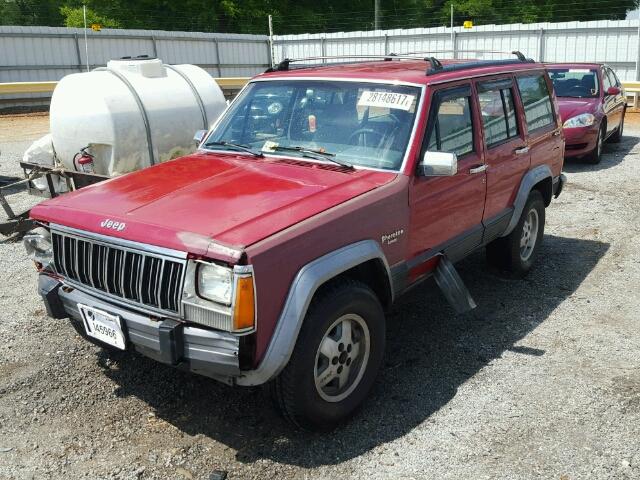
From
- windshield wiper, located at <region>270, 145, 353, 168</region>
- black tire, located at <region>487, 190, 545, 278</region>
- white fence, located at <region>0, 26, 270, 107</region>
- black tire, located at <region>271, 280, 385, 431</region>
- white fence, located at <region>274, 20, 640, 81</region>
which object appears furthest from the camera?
white fence, located at <region>0, 26, 270, 107</region>

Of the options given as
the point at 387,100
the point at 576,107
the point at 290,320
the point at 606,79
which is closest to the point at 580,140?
the point at 576,107

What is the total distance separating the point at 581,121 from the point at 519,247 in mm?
6097

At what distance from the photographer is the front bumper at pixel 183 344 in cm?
308

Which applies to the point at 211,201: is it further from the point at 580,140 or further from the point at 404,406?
the point at 580,140

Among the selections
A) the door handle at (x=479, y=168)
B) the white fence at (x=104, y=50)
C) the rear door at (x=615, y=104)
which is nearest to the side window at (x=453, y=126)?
the door handle at (x=479, y=168)

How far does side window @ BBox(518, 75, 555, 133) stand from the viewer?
5660 mm

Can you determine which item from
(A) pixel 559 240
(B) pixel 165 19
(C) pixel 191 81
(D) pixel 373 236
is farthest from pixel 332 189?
(B) pixel 165 19

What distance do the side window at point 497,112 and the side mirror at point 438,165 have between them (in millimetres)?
1110

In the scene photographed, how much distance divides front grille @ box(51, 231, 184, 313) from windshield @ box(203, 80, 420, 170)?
143 cm

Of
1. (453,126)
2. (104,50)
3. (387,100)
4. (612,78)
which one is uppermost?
(104,50)

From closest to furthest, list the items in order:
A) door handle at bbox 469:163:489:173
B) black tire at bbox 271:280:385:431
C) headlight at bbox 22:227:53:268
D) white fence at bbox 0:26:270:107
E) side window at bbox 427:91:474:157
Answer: black tire at bbox 271:280:385:431 → headlight at bbox 22:227:53:268 → side window at bbox 427:91:474:157 → door handle at bbox 469:163:489:173 → white fence at bbox 0:26:270:107

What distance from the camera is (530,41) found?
68.6 feet

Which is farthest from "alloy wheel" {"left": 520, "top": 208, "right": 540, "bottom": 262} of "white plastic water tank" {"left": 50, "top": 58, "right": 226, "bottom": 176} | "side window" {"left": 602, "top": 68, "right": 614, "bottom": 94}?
"side window" {"left": 602, "top": 68, "right": 614, "bottom": 94}

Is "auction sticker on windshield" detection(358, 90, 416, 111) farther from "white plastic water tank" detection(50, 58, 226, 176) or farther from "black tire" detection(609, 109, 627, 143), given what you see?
"black tire" detection(609, 109, 627, 143)
